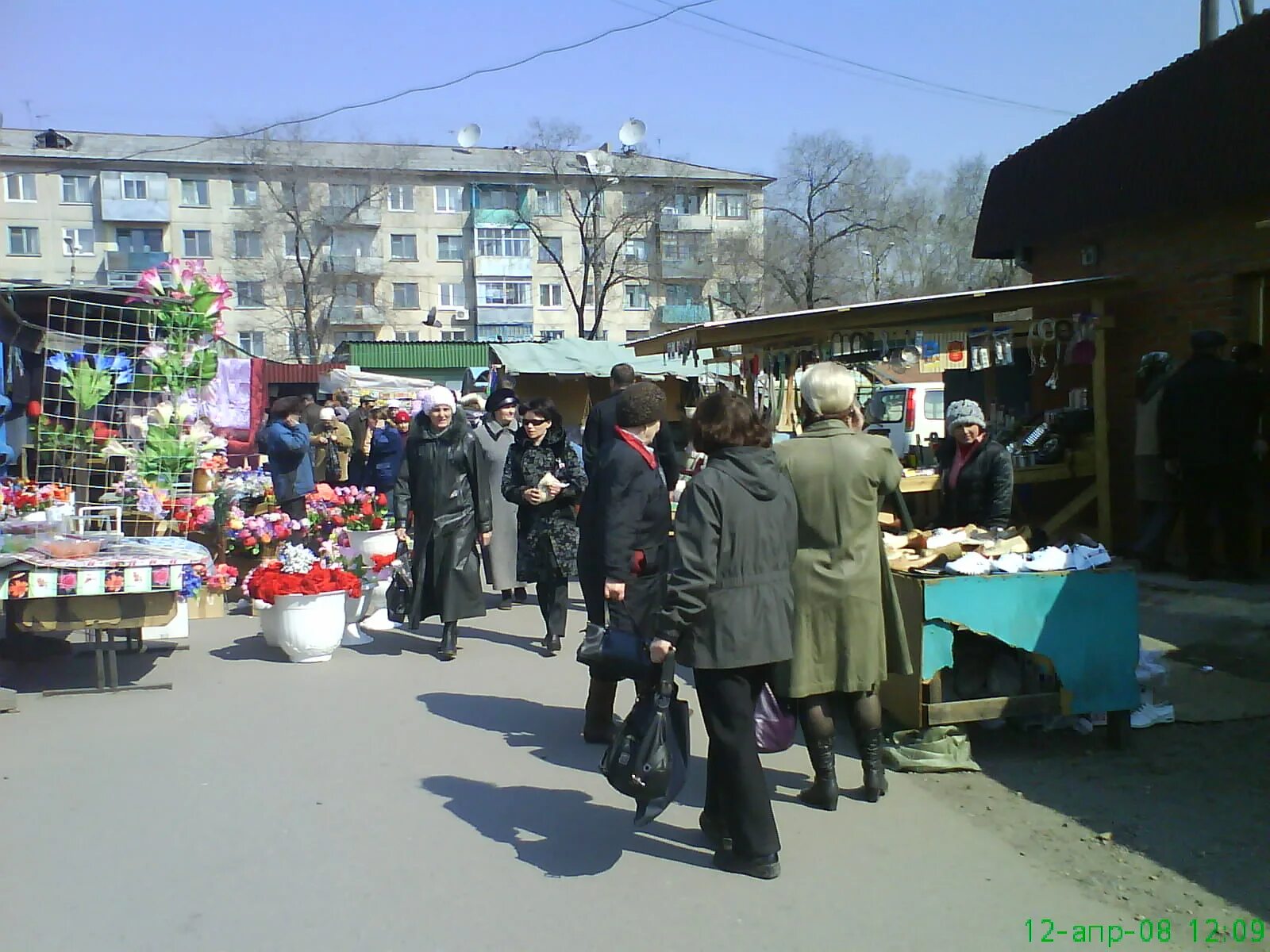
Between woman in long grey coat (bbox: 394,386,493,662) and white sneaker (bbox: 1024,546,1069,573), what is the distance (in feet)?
12.4

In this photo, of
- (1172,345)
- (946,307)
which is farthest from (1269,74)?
(946,307)

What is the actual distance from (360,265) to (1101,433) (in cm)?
5616

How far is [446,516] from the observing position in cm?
752

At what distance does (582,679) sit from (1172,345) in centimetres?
588

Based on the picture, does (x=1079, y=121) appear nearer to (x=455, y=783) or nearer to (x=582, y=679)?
(x=582, y=679)

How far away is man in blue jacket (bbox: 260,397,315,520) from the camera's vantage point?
32.5 ft

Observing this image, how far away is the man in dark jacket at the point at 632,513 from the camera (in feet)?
15.9

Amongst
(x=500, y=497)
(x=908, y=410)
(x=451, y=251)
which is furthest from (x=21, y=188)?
(x=500, y=497)

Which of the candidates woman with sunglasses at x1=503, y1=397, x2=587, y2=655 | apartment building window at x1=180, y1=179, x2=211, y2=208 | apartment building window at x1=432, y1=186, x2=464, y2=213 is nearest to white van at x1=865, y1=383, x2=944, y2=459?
woman with sunglasses at x1=503, y1=397, x2=587, y2=655

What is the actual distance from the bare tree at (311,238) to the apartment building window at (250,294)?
2.86 feet

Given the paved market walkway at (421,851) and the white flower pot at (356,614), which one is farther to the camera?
the white flower pot at (356,614)

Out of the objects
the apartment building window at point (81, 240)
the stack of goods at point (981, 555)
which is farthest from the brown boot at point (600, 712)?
the apartment building window at point (81, 240)

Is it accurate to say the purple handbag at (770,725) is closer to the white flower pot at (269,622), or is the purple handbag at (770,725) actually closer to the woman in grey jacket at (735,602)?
the woman in grey jacket at (735,602)

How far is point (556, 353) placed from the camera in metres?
23.8
